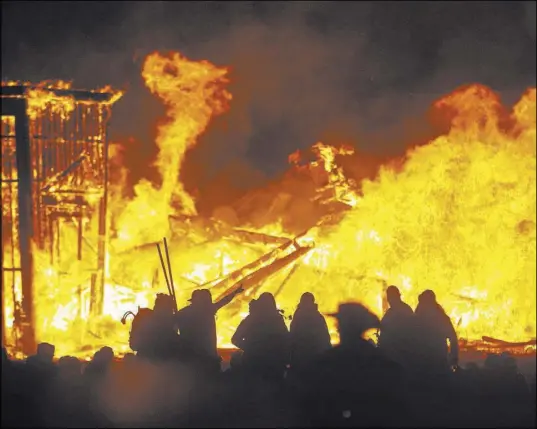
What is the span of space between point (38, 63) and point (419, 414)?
439 inches

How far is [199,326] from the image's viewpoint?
6422mm

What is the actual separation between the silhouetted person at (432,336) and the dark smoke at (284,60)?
8.12 metres

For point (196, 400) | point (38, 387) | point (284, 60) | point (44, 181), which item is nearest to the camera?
point (38, 387)

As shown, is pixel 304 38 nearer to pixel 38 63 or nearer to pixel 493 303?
pixel 38 63

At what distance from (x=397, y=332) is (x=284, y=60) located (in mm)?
9088

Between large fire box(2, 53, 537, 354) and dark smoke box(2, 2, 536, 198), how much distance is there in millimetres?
404

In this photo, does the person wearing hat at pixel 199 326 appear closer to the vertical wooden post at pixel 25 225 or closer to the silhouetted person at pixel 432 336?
the silhouetted person at pixel 432 336

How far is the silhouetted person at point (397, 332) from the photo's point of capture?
20.6 ft

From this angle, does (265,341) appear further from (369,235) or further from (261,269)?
(369,235)

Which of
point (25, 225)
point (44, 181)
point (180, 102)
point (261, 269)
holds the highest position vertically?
point (180, 102)

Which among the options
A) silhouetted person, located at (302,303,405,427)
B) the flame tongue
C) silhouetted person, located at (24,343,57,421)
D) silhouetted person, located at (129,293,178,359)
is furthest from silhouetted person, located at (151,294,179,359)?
the flame tongue

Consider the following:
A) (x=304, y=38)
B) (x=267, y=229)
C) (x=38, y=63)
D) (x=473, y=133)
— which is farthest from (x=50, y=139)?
(x=473, y=133)

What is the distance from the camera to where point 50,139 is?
37.7ft

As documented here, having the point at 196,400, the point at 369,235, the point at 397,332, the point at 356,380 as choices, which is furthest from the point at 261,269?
the point at 356,380
